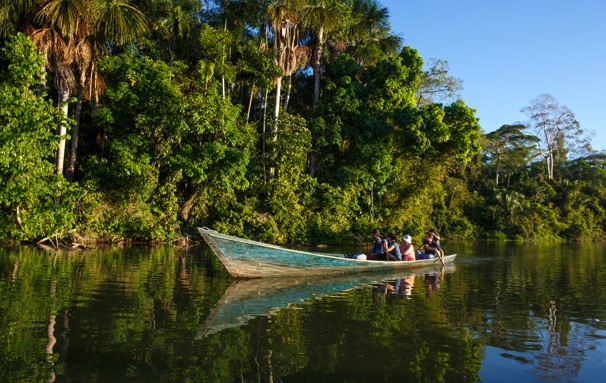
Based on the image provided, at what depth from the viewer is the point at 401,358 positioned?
562 centimetres

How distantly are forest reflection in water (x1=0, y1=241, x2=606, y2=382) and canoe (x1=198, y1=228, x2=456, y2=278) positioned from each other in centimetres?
33

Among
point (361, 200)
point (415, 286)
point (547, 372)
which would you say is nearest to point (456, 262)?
point (415, 286)

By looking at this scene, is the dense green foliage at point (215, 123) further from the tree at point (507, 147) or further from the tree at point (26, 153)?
the tree at point (507, 147)

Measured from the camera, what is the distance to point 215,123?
23297mm

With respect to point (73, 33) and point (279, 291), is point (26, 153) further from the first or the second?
point (279, 291)

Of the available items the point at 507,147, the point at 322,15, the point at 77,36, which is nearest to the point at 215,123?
the point at 77,36

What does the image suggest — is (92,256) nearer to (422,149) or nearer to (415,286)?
(415,286)

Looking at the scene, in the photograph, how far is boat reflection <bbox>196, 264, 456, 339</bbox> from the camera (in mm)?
7410

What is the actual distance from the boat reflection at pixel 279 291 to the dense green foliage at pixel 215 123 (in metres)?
10.5

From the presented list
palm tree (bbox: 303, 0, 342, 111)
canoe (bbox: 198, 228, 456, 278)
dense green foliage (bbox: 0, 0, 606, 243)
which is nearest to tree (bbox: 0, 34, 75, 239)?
dense green foliage (bbox: 0, 0, 606, 243)

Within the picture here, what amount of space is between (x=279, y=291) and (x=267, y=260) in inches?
52.8

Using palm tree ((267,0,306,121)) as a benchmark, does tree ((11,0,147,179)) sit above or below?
below

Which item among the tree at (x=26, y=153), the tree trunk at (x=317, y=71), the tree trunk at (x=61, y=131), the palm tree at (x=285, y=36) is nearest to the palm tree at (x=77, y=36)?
the tree trunk at (x=61, y=131)

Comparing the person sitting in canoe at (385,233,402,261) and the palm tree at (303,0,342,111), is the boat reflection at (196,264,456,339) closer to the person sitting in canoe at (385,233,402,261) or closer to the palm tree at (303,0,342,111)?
the person sitting in canoe at (385,233,402,261)
